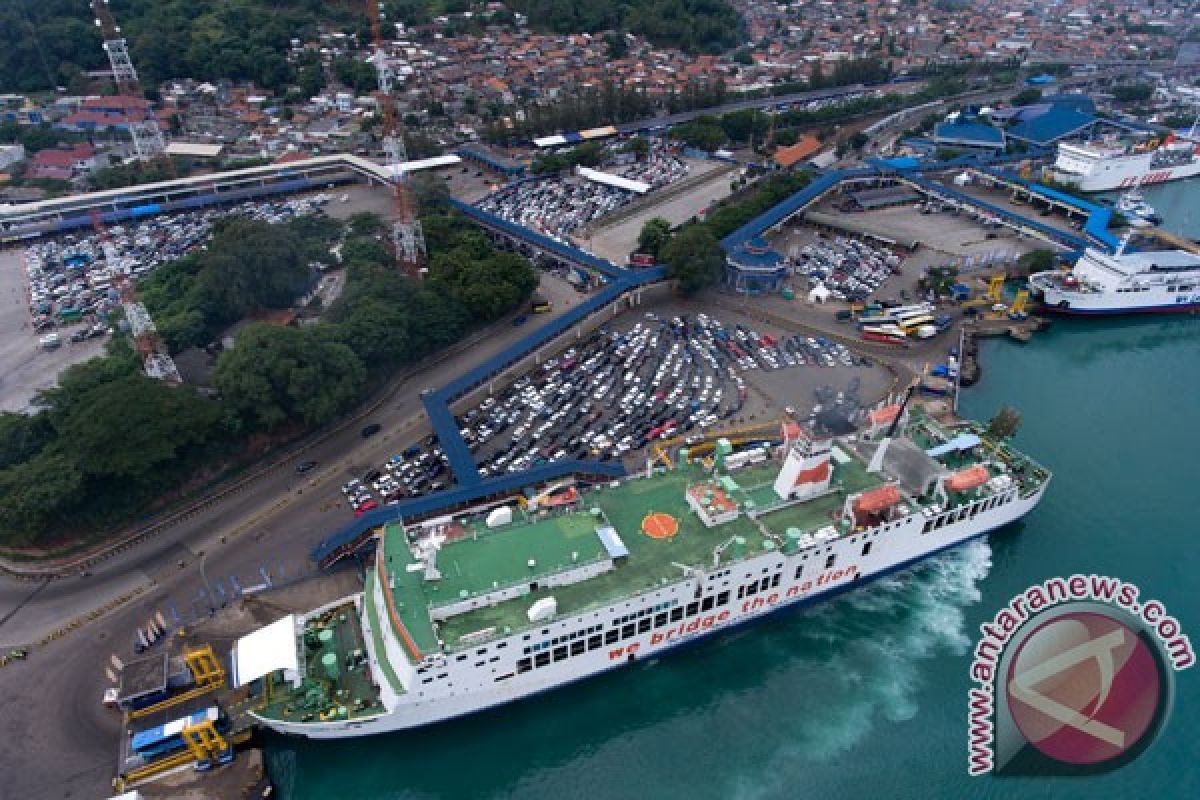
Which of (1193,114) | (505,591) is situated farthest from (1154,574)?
(1193,114)

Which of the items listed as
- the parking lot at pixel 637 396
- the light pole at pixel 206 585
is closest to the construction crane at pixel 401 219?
the parking lot at pixel 637 396

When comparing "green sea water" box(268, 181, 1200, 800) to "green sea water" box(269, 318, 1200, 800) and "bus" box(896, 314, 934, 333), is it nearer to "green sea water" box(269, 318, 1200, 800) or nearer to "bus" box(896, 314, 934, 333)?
"green sea water" box(269, 318, 1200, 800)

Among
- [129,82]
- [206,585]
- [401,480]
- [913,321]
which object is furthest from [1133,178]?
[129,82]

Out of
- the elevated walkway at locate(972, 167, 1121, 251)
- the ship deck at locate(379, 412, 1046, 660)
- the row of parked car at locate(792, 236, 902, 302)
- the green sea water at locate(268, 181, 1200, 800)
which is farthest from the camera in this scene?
the elevated walkway at locate(972, 167, 1121, 251)

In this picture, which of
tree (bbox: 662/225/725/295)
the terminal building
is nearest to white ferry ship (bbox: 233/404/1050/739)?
tree (bbox: 662/225/725/295)

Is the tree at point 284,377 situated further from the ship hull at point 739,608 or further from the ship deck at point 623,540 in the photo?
the ship hull at point 739,608
